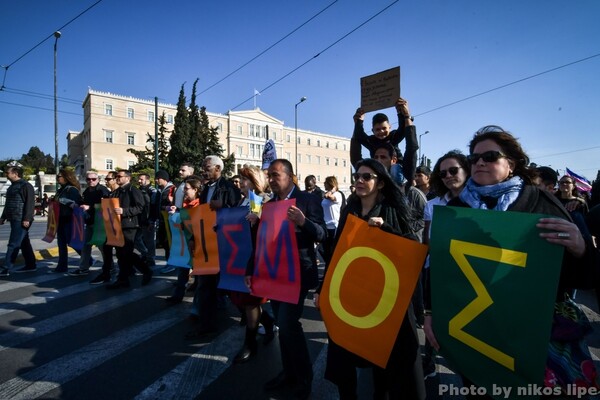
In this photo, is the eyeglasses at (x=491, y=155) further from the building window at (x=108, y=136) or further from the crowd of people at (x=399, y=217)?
the building window at (x=108, y=136)

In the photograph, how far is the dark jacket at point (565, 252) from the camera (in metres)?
1.45

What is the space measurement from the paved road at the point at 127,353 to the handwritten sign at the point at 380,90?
9.57ft

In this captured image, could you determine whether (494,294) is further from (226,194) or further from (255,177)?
(226,194)

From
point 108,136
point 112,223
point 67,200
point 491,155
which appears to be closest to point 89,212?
point 67,200

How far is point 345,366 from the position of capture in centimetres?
216

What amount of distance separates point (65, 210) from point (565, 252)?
8792 mm

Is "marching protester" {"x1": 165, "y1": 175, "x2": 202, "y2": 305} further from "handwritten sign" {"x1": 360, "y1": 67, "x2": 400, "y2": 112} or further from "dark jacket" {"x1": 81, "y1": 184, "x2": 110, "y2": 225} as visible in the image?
"dark jacket" {"x1": 81, "y1": 184, "x2": 110, "y2": 225}

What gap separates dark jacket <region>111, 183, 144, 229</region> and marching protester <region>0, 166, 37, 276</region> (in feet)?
8.20

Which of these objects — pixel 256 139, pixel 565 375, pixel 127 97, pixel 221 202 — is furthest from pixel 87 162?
pixel 565 375

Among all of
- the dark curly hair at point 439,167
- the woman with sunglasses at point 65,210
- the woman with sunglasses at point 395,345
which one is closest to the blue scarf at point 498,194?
the woman with sunglasses at point 395,345

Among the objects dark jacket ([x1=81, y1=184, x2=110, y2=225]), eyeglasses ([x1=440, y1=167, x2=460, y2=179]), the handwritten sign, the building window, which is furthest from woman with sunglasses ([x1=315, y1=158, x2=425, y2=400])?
the building window

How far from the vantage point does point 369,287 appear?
82.3 inches

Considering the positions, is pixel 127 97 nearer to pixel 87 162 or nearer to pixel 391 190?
pixel 87 162

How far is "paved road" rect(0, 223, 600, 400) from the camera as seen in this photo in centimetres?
276
